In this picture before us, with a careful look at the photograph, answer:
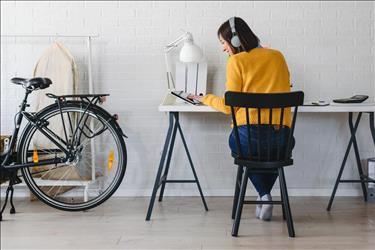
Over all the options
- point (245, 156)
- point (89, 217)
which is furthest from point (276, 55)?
point (89, 217)

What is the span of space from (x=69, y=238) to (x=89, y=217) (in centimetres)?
45

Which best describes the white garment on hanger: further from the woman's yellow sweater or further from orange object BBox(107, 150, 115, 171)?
the woman's yellow sweater

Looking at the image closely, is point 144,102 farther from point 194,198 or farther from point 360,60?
point 360,60

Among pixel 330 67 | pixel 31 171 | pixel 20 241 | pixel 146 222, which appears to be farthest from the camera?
pixel 330 67

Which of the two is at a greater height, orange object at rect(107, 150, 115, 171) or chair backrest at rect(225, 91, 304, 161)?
chair backrest at rect(225, 91, 304, 161)

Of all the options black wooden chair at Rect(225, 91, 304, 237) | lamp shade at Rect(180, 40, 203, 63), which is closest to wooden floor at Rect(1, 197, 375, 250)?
black wooden chair at Rect(225, 91, 304, 237)

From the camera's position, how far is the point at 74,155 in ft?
12.1

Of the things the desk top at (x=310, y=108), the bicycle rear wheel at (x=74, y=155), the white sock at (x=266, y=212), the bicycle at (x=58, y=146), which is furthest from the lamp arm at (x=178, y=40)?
the white sock at (x=266, y=212)

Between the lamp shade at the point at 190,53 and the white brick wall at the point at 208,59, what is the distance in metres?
0.33

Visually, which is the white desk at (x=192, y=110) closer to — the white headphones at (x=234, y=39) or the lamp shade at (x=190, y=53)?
the lamp shade at (x=190, y=53)

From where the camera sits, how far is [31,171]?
3961 mm

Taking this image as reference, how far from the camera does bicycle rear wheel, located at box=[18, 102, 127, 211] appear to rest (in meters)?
3.73

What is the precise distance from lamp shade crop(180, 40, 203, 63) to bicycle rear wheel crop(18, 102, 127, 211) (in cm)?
61

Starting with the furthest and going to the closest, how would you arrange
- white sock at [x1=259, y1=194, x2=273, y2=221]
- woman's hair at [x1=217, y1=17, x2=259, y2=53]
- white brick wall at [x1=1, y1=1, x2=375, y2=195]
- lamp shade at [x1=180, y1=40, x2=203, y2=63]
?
white brick wall at [x1=1, y1=1, x2=375, y2=195]
lamp shade at [x1=180, y1=40, x2=203, y2=63]
white sock at [x1=259, y1=194, x2=273, y2=221]
woman's hair at [x1=217, y1=17, x2=259, y2=53]
